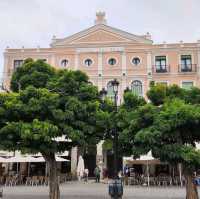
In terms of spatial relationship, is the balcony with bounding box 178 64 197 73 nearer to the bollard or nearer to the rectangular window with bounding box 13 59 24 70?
the rectangular window with bounding box 13 59 24 70

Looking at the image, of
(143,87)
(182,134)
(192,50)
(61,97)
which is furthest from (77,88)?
(192,50)

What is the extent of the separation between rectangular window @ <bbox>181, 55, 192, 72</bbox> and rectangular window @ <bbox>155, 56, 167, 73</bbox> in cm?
165

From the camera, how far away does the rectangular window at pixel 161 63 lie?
32.0 metres

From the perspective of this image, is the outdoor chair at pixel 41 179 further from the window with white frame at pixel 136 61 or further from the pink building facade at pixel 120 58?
the window with white frame at pixel 136 61

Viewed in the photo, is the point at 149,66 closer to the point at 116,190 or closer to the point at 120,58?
the point at 120,58

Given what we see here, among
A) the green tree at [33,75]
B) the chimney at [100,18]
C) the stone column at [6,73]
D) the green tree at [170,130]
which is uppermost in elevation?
the chimney at [100,18]

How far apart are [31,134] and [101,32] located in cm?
2314

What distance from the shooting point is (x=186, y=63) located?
1257 inches

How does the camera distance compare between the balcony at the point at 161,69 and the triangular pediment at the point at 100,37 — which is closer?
the balcony at the point at 161,69

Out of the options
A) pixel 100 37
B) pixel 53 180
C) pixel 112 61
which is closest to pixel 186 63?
→ pixel 112 61

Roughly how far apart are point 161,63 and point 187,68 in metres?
2.54


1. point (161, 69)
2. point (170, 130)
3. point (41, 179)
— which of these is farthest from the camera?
point (161, 69)

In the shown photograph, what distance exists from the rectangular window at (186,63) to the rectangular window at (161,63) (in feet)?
5.41

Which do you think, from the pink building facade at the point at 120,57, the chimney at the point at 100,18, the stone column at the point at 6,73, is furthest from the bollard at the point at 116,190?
the chimney at the point at 100,18
